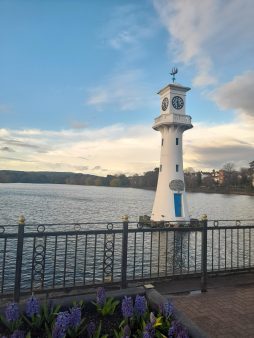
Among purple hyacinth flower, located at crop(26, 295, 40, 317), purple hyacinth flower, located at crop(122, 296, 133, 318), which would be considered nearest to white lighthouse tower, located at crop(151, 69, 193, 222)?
purple hyacinth flower, located at crop(122, 296, 133, 318)

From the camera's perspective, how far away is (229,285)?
641 cm

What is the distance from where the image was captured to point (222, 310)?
5059 millimetres

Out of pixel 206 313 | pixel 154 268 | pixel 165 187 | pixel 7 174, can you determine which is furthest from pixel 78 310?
pixel 7 174

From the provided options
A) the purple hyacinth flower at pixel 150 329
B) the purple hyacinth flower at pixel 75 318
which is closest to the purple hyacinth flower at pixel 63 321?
the purple hyacinth flower at pixel 75 318

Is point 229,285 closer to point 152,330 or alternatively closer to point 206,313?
point 206,313

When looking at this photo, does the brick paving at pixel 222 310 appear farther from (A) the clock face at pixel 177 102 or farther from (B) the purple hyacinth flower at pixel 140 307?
(A) the clock face at pixel 177 102

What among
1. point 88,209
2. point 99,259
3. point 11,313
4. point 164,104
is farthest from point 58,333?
point 88,209

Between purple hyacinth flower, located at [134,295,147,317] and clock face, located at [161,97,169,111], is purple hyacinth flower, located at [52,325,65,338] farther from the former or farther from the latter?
clock face, located at [161,97,169,111]

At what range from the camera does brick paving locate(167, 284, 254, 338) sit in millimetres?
4371

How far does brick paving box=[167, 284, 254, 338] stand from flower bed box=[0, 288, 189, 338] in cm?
109

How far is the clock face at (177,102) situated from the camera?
28672mm

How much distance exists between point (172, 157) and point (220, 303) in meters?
23.5

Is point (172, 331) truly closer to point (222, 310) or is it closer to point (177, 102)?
point (222, 310)

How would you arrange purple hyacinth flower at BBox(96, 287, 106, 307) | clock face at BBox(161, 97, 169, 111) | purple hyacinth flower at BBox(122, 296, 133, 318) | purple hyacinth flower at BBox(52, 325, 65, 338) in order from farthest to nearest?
clock face at BBox(161, 97, 169, 111) < purple hyacinth flower at BBox(96, 287, 106, 307) < purple hyacinth flower at BBox(122, 296, 133, 318) < purple hyacinth flower at BBox(52, 325, 65, 338)
